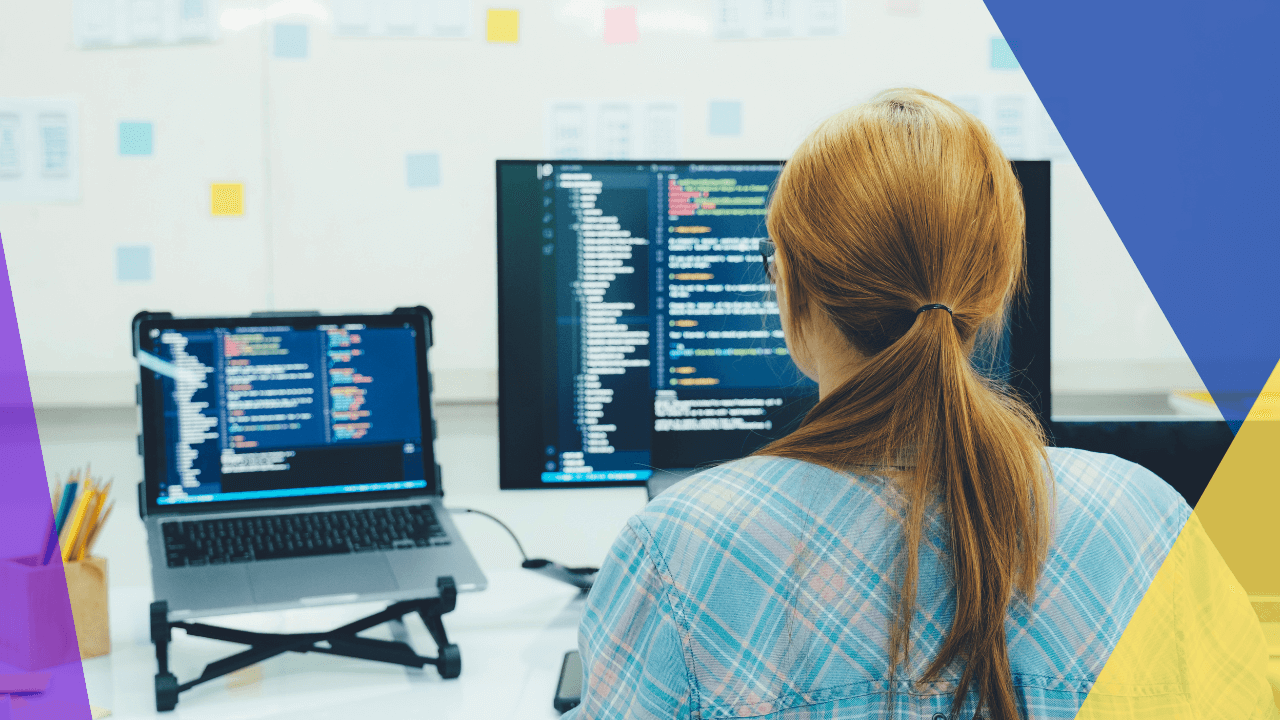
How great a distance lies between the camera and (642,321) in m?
1.21

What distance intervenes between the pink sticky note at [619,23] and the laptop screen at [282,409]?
1.96 feet

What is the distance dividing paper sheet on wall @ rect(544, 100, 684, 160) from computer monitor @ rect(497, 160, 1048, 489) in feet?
1.12

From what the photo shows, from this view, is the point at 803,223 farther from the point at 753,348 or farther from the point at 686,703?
the point at 753,348

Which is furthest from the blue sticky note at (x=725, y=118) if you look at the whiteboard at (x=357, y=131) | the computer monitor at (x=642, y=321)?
the computer monitor at (x=642, y=321)

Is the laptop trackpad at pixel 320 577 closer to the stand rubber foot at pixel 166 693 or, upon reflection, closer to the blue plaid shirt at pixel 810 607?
the stand rubber foot at pixel 166 693

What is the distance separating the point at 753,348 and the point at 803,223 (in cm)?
63

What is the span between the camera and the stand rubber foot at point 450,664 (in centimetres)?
105

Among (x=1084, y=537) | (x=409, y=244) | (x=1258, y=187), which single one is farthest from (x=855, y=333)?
(x=1258, y=187)

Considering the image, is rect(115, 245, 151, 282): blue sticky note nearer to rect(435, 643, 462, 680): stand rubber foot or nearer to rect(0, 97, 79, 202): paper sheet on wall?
rect(0, 97, 79, 202): paper sheet on wall

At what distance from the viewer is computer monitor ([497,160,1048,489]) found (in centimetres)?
120

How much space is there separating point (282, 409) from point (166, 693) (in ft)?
1.24

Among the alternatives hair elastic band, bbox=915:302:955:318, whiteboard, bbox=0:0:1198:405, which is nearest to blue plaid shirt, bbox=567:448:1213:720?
hair elastic band, bbox=915:302:955:318

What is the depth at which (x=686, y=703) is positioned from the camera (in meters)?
0.58

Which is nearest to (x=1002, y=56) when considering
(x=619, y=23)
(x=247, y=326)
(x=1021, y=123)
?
(x=1021, y=123)
